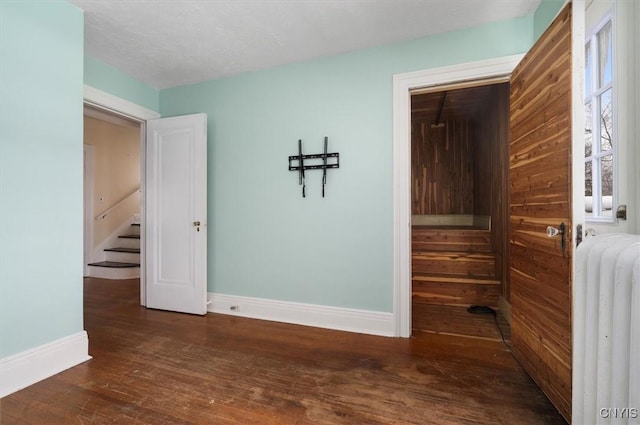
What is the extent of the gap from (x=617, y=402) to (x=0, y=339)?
290 centimetres

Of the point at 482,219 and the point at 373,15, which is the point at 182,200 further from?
the point at 482,219

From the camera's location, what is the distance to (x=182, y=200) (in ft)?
9.66

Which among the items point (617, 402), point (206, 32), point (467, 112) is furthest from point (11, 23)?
point (467, 112)

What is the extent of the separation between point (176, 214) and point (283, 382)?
2090 mm

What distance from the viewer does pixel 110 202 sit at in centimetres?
531

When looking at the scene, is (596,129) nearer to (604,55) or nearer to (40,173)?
(604,55)

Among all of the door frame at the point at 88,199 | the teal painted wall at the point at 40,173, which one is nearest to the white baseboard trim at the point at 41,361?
the teal painted wall at the point at 40,173

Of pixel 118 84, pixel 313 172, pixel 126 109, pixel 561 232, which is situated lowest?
pixel 561 232

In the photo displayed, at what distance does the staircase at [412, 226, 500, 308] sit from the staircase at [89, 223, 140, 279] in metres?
4.35

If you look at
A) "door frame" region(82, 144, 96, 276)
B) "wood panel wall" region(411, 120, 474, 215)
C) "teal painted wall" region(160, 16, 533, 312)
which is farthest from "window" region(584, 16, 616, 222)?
"door frame" region(82, 144, 96, 276)

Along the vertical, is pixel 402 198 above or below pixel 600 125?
below

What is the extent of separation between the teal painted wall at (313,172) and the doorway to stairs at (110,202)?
2.79 meters

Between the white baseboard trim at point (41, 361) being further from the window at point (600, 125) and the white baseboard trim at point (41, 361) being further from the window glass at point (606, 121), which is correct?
the window glass at point (606, 121)

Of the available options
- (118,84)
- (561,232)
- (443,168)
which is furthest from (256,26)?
(443,168)
